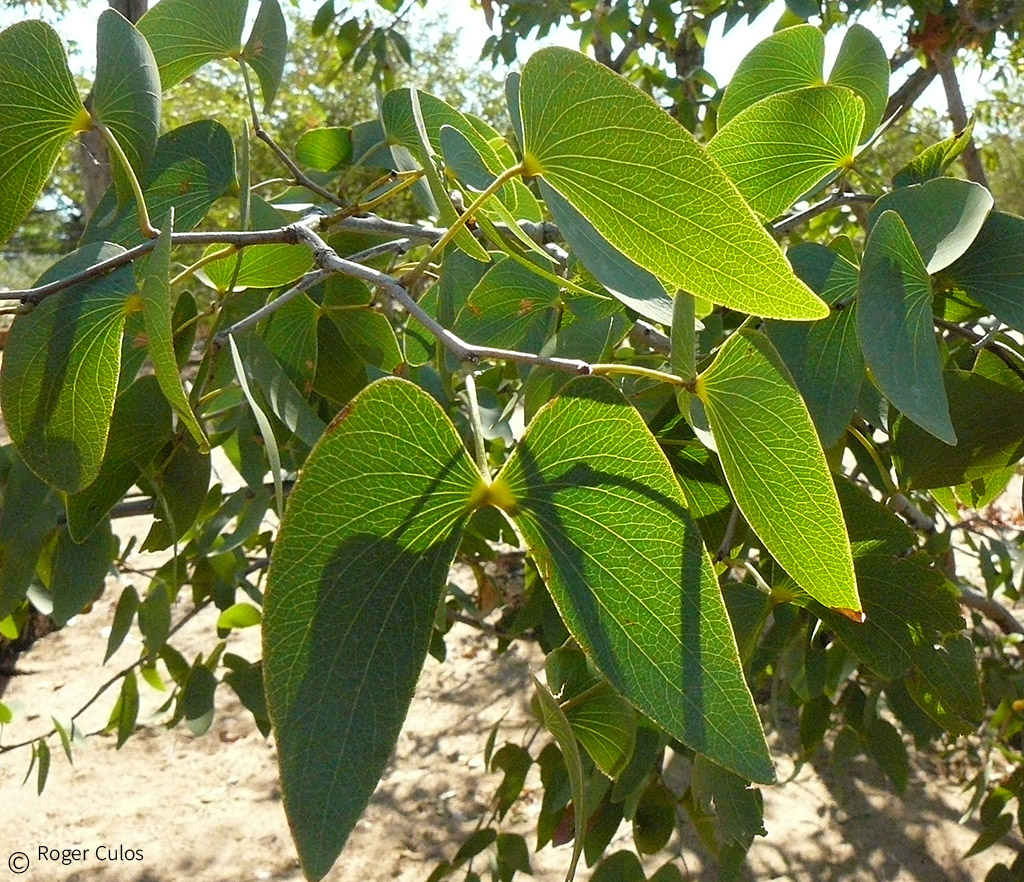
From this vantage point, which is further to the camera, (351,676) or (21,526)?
(21,526)

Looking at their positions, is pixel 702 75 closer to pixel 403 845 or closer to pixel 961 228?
pixel 961 228

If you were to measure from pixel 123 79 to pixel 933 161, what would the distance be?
1.32 feet

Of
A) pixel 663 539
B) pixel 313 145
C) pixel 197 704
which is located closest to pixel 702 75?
pixel 313 145

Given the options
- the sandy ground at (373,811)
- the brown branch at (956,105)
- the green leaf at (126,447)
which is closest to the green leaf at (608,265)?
the green leaf at (126,447)

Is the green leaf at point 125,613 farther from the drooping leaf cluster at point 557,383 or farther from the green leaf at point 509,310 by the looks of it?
the green leaf at point 509,310

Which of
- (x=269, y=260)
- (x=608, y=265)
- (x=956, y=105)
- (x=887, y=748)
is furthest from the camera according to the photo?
(x=956, y=105)

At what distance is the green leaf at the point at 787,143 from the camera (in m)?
0.43

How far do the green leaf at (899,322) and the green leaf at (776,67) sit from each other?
0.61 feet

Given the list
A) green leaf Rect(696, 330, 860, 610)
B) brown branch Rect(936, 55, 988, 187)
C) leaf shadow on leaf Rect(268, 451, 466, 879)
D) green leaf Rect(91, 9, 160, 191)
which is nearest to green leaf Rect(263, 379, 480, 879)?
leaf shadow on leaf Rect(268, 451, 466, 879)

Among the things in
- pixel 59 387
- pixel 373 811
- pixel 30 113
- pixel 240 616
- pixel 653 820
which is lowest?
pixel 373 811

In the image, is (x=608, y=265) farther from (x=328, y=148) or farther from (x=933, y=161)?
(x=328, y=148)

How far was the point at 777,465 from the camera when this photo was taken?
1.07 feet

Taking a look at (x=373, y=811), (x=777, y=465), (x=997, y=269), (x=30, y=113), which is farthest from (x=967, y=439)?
(x=373, y=811)

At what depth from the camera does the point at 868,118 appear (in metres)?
0.52
